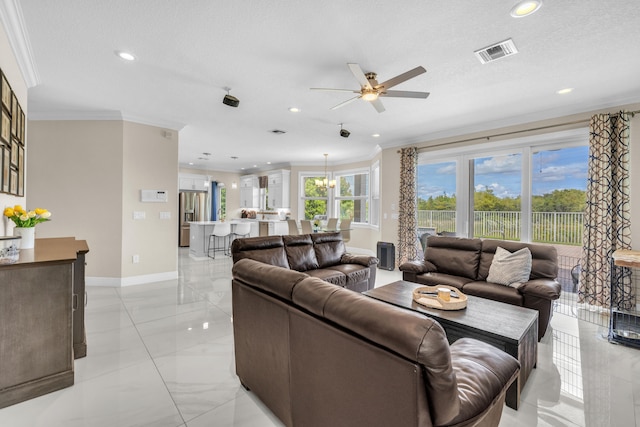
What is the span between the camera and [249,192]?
10539 mm

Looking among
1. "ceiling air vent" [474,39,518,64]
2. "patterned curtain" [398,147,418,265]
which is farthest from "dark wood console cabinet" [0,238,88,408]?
"patterned curtain" [398,147,418,265]

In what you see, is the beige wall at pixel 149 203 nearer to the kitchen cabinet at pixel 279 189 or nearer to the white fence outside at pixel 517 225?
the kitchen cabinet at pixel 279 189

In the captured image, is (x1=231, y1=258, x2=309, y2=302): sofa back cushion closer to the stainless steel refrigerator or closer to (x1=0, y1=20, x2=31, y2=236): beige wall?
(x1=0, y1=20, x2=31, y2=236): beige wall

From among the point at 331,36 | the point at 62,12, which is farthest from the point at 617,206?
the point at 62,12

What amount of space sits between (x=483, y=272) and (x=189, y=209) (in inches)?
318

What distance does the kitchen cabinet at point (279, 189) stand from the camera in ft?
30.0

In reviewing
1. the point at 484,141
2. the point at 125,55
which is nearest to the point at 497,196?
the point at 484,141

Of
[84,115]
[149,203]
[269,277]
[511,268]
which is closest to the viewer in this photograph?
[269,277]

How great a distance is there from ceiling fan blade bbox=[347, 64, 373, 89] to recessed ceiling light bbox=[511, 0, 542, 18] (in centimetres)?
117

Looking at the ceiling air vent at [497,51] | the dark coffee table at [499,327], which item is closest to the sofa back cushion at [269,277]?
the dark coffee table at [499,327]

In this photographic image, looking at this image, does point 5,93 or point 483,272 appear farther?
point 483,272

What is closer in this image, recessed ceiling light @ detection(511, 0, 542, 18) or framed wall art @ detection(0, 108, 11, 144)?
recessed ceiling light @ detection(511, 0, 542, 18)

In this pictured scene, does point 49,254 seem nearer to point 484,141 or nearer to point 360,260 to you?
point 360,260

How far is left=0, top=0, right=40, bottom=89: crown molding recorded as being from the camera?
2.13 meters
